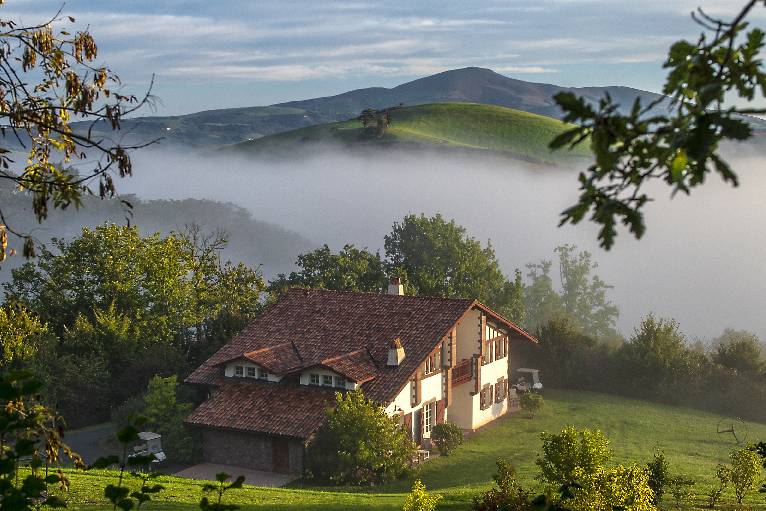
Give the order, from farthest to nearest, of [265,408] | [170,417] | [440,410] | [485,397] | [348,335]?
[485,397]
[348,335]
[440,410]
[170,417]
[265,408]

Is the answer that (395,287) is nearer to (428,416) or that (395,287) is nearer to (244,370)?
(428,416)

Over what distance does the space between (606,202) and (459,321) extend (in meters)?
42.1

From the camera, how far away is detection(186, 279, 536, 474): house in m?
39.7

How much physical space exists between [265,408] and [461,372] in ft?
35.7

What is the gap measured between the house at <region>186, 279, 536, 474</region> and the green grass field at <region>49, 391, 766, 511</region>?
8.27 ft

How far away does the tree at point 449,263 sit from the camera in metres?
64.1

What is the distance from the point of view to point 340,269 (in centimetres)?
5922

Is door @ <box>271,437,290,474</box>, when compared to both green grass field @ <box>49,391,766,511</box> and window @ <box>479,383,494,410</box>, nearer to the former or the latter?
green grass field @ <box>49,391,766,511</box>

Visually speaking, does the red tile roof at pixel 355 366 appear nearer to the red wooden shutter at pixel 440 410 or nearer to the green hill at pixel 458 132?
the red wooden shutter at pixel 440 410

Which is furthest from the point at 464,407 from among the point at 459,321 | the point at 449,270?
the point at 449,270

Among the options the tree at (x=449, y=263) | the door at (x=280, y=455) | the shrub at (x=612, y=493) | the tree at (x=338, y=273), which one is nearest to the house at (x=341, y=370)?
the door at (x=280, y=455)

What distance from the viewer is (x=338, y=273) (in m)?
58.8

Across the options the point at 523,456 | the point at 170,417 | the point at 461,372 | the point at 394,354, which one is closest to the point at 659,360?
the point at 461,372

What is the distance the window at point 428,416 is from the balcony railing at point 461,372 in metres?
2.07
